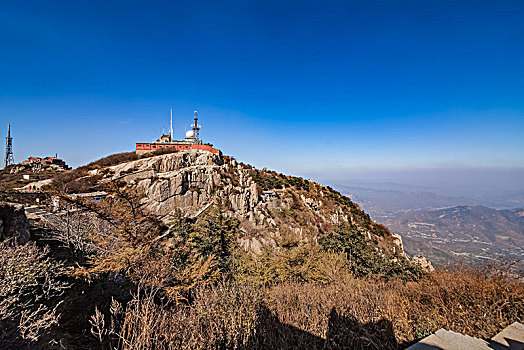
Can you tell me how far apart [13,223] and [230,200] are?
710 inches

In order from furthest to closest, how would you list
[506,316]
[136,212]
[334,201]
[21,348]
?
[334,201] < [136,212] < [506,316] < [21,348]

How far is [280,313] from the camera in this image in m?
4.03

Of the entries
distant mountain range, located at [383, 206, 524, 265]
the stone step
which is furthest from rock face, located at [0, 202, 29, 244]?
distant mountain range, located at [383, 206, 524, 265]

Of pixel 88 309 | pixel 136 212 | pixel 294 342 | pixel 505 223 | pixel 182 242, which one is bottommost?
pixel 505 223

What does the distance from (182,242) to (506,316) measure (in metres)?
13.3

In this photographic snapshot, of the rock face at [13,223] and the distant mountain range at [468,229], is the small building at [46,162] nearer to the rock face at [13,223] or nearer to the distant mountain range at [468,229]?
the rock face at [13,223]

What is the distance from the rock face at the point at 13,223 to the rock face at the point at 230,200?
31.7ft

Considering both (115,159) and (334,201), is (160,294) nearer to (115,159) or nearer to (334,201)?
(115,159)

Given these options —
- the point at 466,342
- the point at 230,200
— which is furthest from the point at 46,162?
the point at 466,342

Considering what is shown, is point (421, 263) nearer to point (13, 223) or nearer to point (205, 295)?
point (205, 295)

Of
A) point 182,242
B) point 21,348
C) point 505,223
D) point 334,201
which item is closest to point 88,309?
point 21,348

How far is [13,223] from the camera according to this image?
24.2 ft

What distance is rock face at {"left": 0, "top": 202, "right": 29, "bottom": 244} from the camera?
278 inches

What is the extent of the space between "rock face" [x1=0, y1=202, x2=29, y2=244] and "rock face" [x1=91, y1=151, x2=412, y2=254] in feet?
31.7
